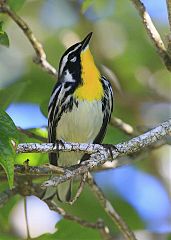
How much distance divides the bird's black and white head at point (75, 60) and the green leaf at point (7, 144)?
184cm

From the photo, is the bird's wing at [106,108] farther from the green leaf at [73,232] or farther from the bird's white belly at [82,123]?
the green leaf at [73,232]

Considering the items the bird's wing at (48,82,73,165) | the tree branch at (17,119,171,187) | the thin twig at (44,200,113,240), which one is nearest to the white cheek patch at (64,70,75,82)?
the bird's wing at (48,82,73,165)

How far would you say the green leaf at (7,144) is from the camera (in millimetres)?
2635

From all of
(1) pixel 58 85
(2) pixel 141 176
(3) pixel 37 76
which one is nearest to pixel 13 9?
(1) pixel 58 85

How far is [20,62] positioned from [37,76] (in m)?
0.98

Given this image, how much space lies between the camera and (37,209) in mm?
5934

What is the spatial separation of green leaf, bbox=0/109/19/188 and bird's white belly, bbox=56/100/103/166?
1.60 meters

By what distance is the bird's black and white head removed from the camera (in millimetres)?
4637

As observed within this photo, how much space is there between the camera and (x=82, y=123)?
4.46 m

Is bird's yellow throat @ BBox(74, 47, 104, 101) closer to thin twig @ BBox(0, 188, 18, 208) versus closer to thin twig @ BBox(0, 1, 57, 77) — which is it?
thin twig @ BBox(0, 1, 57, 77)

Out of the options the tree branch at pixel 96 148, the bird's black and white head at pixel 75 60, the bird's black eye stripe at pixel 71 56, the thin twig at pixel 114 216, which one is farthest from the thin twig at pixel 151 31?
the bird's black eye stripe at pixel 71 56

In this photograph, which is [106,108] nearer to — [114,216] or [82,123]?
[82,123]

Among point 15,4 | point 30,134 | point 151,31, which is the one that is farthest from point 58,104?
point 151,31

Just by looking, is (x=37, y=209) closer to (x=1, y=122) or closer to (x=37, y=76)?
(x=37, y=76)
